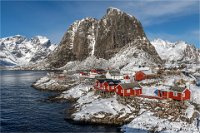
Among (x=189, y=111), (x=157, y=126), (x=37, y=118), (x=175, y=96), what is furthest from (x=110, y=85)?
(x=157, y=126)

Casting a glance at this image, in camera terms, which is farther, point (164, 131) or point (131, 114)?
point (131, 114)

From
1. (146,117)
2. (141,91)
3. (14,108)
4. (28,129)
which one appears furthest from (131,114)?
(14,108)

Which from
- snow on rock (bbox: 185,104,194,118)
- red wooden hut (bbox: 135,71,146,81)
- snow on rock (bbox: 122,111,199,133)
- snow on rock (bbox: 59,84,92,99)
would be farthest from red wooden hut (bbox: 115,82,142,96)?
red wooden hut (bbox: 135,71,146,81)

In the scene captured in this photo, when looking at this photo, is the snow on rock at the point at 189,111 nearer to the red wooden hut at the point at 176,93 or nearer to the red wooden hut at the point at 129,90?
the red wooden hut at the point at 176,93

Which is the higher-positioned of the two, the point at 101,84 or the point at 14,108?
the point at 101,84

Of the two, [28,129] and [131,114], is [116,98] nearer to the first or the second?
[131,114]

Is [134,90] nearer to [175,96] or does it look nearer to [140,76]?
[175,96]

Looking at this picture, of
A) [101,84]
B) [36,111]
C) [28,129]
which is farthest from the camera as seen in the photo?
[101,84]
